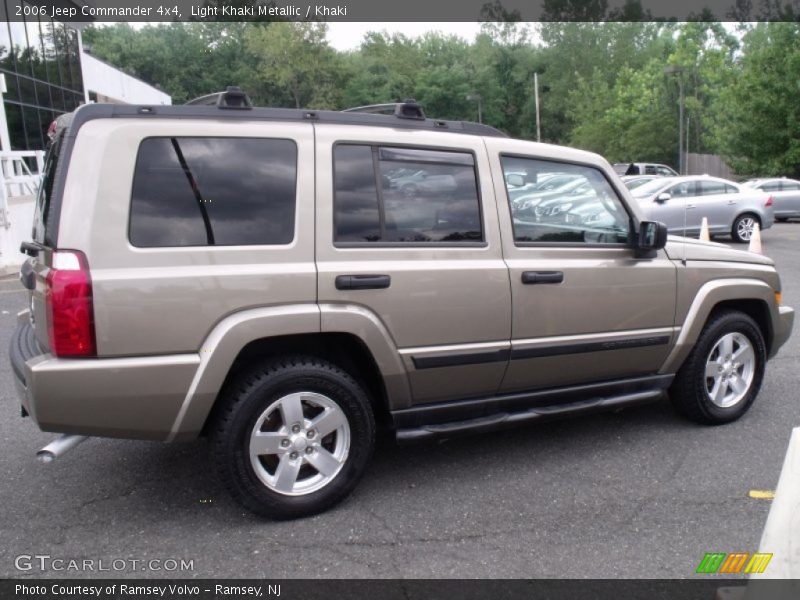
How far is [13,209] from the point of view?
1177cm

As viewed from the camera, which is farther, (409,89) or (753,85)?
(409,89)

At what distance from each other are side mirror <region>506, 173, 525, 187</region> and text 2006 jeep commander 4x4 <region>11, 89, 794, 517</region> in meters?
0.01

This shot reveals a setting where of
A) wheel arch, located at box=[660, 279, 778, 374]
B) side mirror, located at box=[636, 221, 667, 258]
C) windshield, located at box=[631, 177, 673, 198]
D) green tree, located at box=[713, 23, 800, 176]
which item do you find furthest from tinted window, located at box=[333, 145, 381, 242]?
green tree, located at box=[713, 23, 800, 176]

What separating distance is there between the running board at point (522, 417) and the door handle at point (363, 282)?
0.80 m

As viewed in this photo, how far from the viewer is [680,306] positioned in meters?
4.19

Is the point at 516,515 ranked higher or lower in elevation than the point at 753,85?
lower

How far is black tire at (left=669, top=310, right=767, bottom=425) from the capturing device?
4.34m

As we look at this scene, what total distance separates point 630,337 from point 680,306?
17.3 inches

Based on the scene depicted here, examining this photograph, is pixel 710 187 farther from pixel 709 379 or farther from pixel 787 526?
pixel 787 526

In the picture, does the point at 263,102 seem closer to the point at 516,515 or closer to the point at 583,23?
the point at 583,23

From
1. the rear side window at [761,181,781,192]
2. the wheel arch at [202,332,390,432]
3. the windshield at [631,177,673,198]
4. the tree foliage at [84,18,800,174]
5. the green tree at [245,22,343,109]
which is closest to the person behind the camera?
the wheel arch at [202,332,390,432]

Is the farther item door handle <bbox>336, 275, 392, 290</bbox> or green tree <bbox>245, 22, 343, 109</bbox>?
green tree <bbox>245, 22, 343, 109</bbox>

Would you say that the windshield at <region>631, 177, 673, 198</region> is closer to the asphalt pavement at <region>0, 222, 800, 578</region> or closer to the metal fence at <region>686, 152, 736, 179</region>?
the asphalt pavement at <region>0, 222, 800, 578</region>
